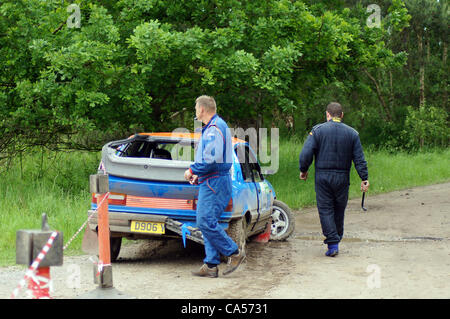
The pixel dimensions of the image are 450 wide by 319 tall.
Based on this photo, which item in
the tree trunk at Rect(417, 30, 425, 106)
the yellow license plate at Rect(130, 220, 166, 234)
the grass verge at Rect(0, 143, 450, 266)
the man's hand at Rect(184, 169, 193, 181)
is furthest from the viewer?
the tree trunk at Rect(417, 30, 425, 106)

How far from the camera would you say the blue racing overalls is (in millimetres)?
7363

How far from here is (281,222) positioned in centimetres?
1073

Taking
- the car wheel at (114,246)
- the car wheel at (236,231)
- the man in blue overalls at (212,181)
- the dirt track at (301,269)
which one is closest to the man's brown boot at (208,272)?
the man in blue overalls at (212,181)

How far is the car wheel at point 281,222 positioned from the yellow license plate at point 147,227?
129 inches

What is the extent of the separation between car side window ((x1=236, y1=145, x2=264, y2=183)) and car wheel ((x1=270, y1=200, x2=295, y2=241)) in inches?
37.6

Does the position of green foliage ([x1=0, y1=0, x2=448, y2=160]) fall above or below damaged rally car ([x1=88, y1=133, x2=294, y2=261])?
above

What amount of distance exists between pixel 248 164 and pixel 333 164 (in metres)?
1.19

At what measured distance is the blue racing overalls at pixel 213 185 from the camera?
736 centimetres

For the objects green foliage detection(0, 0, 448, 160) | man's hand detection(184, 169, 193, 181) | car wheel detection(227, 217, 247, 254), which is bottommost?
car wheel detection(227, 217, 247, 254)

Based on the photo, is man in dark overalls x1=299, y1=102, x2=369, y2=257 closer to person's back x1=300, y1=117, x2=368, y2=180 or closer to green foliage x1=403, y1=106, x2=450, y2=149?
person's back x1=300, y1=117, x2=368, y2=180

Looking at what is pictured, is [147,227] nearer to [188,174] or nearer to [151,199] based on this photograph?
[151,199]

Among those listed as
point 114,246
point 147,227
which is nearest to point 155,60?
point 114,246

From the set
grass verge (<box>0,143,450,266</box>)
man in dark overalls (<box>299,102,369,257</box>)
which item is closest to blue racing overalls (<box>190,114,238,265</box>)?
man in dark overalls (<box>299,102,369,257</box>)

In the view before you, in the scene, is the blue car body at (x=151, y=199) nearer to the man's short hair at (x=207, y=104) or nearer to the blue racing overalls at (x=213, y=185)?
the blue racing overalls at (x=213, y=185)
